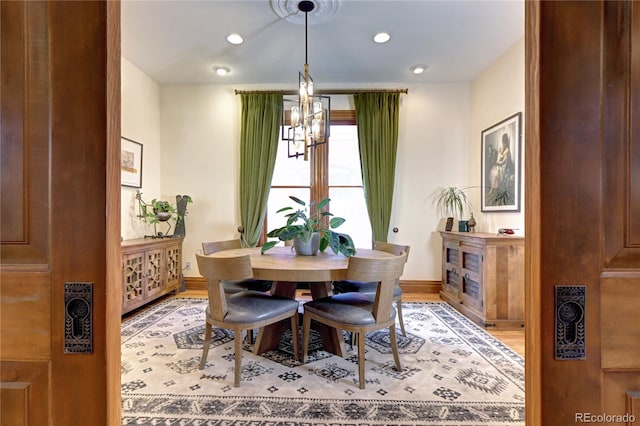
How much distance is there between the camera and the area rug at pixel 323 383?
5.39 ft

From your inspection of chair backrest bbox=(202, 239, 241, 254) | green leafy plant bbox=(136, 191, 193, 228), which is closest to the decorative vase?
chair backrest bbox=(202, 239, 241, 254)

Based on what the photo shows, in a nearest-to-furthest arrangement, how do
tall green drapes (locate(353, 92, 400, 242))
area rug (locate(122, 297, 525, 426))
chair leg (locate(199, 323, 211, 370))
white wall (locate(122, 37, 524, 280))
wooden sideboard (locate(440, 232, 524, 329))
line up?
area rug (locate(122, 297, 525, 426))
chair leg (locate(199, 323, 211, 370))
wooden sideboard (locate(440, 232, 524, 329))
tall green drapes (locate(353, 92, 400, 242))
white wall (locate(122, 37, 524, 280))

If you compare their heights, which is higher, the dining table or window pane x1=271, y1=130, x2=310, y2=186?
window pane x1=271, y1=130, x2=310, y2=186

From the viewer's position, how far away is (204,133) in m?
4.30

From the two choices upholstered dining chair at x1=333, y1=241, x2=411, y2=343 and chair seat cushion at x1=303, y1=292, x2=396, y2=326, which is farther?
upholstered dining chair at x1=333, y1=241, x2=411, y2=343

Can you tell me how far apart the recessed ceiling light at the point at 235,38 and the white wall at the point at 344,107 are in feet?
3.58

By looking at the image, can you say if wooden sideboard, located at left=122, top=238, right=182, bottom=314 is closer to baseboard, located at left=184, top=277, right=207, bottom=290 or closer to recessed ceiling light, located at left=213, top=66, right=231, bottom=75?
baseboard, located at left=184, top=277, right=207, bottom=290

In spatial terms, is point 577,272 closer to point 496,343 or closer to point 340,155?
point 496,343

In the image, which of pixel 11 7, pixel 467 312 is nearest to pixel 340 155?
pixel 467 312

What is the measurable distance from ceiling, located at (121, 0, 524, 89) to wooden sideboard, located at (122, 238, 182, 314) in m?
2.29

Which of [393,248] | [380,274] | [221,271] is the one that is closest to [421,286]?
[393,248]

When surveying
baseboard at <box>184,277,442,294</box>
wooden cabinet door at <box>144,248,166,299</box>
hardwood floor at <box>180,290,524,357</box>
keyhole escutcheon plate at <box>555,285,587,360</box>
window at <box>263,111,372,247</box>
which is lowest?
hardwood floor at <box>180,290,524,357</box>

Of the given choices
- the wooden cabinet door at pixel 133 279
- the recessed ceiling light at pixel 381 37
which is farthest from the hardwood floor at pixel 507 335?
the recessed ceiling light at pixel 381 37

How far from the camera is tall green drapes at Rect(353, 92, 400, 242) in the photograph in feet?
13.4
